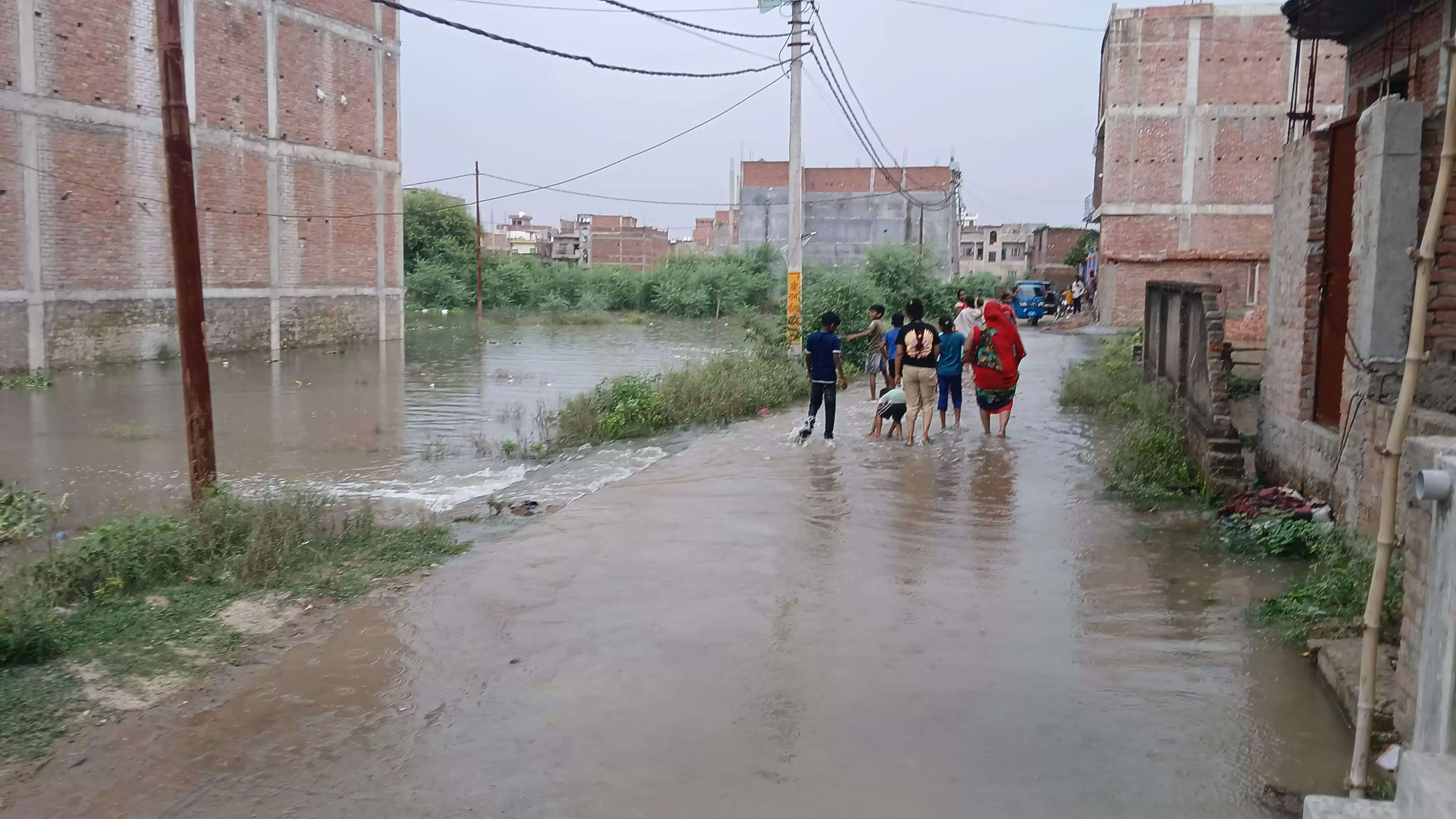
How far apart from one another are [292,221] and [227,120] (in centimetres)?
342

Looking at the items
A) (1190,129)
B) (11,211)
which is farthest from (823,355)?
(1190,129)

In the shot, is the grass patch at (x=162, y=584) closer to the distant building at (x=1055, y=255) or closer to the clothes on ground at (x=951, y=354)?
the clothes on ground at (x=951, y=354)

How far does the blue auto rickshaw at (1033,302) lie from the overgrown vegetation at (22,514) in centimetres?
3785

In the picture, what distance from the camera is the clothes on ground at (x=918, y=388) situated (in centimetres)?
1236

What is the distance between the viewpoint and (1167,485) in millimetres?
9594

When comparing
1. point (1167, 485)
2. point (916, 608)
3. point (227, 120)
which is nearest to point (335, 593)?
point (916, 608)

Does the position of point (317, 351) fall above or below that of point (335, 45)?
below

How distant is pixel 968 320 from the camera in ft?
50.0

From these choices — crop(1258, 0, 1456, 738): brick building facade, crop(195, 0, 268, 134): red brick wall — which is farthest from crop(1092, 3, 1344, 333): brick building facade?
crop(1258, 0, 1456, 738): brick building facade

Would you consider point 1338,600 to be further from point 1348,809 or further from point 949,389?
point 949,389

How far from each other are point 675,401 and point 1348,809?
40.2 feet

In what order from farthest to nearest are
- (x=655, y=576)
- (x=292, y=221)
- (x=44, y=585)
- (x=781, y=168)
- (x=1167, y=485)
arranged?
(x=781, y=168), (x=292, y=221), (x=1167, y=485), (x=655, y=576), (x=44, y=585)

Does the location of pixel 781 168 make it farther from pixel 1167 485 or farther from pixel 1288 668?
pixel 1288 668

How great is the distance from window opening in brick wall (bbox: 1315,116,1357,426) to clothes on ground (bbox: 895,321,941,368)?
4332 mm
